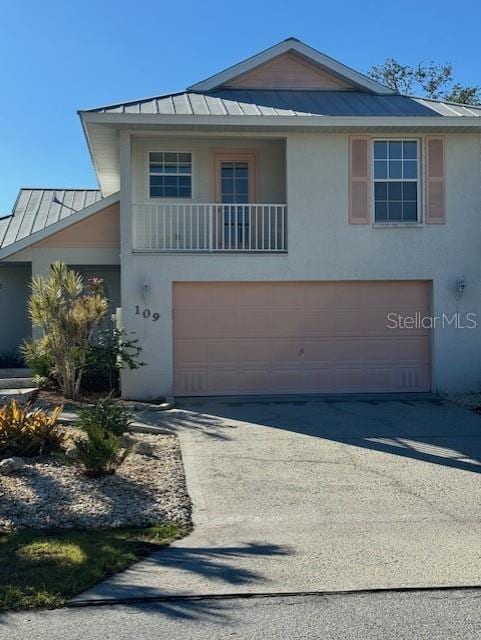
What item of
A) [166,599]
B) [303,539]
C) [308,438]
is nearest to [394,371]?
[308,438]

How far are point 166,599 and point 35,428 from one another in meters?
4.26

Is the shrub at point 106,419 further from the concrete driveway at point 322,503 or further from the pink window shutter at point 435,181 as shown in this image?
the pink window shutter at point 435,181

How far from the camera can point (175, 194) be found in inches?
559

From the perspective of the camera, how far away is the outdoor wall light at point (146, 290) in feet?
41.8

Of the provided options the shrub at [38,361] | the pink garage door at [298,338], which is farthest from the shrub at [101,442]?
the pink garage door at [298,338]

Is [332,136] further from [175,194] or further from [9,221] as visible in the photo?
[9,221]

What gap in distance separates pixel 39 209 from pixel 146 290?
8.02 metres

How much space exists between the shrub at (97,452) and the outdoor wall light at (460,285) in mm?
8515

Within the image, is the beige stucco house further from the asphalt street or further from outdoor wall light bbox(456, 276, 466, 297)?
the asphalt street

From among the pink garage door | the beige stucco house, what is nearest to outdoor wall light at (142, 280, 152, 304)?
the beige stucco house

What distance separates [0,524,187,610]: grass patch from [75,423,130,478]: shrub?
4.26 feet

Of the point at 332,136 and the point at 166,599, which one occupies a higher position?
the point at 332,136

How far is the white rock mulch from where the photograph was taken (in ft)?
19.9

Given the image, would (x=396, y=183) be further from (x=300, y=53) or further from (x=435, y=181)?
(x=300, y=53)
